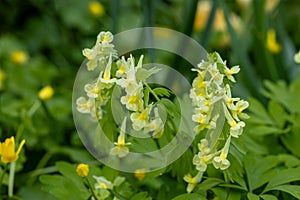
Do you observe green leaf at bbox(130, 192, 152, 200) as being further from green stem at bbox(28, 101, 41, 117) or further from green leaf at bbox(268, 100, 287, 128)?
green stem at bbox(28, 101, 41, 117)

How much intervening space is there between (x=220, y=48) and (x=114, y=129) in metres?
1.10

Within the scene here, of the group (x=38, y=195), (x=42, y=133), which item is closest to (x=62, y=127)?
(x=42, y=133)

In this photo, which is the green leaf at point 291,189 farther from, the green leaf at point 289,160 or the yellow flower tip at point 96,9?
the yellow flower tip at point 96,9

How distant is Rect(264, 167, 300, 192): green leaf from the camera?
0.82 metres

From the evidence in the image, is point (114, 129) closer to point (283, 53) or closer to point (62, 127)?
point (62, 127)

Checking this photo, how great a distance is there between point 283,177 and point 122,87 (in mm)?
265

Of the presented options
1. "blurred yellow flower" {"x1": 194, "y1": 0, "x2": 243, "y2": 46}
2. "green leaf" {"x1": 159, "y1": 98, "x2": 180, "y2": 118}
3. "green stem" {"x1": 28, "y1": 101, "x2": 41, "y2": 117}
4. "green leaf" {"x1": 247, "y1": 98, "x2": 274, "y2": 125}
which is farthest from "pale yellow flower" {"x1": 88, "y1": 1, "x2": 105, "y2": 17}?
"green leaf" {"x1": 159, "y1": 98, "x2": 180, "y2": 118}

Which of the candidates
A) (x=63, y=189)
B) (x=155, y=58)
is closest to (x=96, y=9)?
(x=155, y=58)

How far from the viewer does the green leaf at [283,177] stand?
0.82m

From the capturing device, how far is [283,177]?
83 centimetres

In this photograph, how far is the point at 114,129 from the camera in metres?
0.83

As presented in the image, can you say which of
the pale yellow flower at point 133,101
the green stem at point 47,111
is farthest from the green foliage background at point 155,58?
the pale yellow flower at point 133,101

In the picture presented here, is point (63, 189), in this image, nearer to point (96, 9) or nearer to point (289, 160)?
point (289, 160)

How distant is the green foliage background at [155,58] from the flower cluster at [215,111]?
0.15 ft
